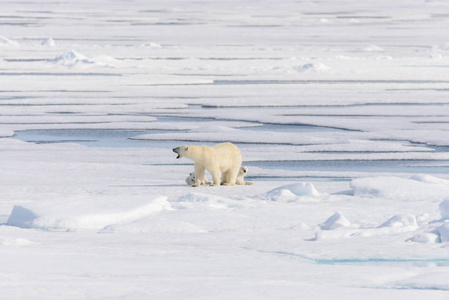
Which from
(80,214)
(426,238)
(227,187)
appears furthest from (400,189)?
(80,214)

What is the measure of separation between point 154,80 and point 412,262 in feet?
32.0

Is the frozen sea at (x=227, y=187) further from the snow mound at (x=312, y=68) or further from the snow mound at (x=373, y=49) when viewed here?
the snow mound at (x=373, y=49)

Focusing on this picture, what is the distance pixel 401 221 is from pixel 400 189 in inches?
37.1

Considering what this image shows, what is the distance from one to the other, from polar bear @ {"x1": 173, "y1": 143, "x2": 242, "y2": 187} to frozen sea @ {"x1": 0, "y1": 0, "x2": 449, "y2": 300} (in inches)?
5.1

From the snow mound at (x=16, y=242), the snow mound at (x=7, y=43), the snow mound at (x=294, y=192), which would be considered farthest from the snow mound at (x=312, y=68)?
the snow mound at (x=16, y=242)

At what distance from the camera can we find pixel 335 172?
19.6 feet

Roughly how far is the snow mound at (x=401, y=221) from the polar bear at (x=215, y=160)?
1.51 meters

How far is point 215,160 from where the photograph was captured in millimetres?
5273

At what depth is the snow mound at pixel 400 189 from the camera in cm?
475

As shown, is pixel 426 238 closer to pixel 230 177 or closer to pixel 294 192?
pixel 294 192

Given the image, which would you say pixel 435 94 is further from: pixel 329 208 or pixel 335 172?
pixel 329 208

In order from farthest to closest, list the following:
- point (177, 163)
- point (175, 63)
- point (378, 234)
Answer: point (175, 63) → point (177, 163) → point (378, 234)

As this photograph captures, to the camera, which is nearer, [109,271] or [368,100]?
[109,271]

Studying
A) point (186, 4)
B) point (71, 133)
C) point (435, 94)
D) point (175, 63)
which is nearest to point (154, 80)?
point (175, 63)
